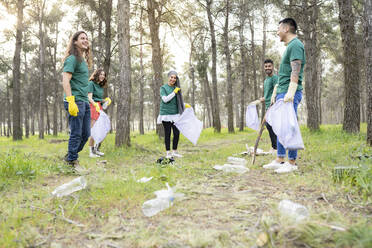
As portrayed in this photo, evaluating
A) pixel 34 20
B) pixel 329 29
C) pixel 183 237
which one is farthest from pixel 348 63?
pixel 34 20

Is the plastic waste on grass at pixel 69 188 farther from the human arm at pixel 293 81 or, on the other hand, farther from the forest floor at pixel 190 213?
the human arm at pixel 293 81

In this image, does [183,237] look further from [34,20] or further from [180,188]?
[34,20]

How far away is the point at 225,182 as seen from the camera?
3104 millimetres

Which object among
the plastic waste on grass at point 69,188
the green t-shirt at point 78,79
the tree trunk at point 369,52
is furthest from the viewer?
the tree trunk at point 369,52

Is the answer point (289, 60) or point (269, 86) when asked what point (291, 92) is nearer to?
point (289, 60)

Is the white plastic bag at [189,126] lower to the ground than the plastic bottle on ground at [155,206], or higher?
higher

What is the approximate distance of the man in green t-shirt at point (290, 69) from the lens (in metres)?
3.33

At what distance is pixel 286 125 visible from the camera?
3270 millimetres

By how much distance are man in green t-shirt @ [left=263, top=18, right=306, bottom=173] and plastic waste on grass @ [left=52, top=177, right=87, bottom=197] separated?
2716 millimetres

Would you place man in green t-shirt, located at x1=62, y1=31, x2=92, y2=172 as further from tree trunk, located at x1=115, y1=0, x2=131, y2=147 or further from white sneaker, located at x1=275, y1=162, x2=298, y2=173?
white sneaker, located at x1=275, y1=162, x2=298, y2=173

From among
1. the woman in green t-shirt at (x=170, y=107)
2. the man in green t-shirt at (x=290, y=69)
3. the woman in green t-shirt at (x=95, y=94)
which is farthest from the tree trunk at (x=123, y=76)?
the man in green t-shirt at (x=290, y=69)

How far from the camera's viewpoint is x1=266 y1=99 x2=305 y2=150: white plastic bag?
10.4 feet

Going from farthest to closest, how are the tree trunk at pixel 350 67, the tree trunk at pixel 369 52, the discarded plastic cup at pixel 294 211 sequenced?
1. the tree trunk at pixel 350 67
2. the tree trunk at pixel 369 52
3. the discarded plastic cup at pixel 294 211

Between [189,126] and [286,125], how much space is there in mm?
2380
